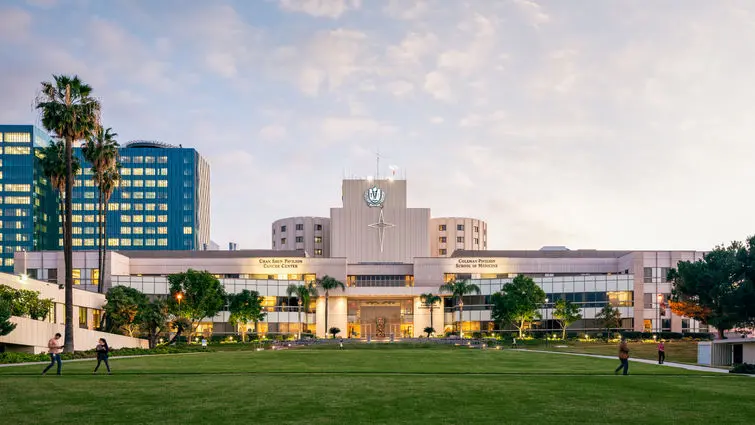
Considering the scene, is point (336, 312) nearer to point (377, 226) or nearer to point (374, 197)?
point (377, 226)

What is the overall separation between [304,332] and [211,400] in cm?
11233

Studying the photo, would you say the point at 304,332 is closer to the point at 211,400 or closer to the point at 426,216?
the point at 426,216

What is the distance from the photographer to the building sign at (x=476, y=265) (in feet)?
493

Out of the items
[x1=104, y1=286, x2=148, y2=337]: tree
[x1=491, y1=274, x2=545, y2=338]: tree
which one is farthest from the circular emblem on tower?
[x1=104, y1=286, x2=148, y2=337]: tree

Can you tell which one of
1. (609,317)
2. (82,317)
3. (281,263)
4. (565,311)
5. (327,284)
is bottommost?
(609,317)

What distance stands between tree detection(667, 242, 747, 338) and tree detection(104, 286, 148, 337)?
226ft

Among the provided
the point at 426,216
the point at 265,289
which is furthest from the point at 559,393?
the point at 426,216

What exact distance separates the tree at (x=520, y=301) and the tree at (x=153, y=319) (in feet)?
180

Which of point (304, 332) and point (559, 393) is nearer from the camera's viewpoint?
point (559, 393)

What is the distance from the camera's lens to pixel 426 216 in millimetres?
165625

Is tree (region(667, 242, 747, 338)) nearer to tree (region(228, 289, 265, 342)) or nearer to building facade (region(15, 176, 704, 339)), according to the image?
building facade (region(15, 176, 704, 339))

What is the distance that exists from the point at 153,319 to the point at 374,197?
3503 inches

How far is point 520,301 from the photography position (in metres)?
111

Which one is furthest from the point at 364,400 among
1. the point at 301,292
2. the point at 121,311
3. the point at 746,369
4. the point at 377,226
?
the point at 377,226
